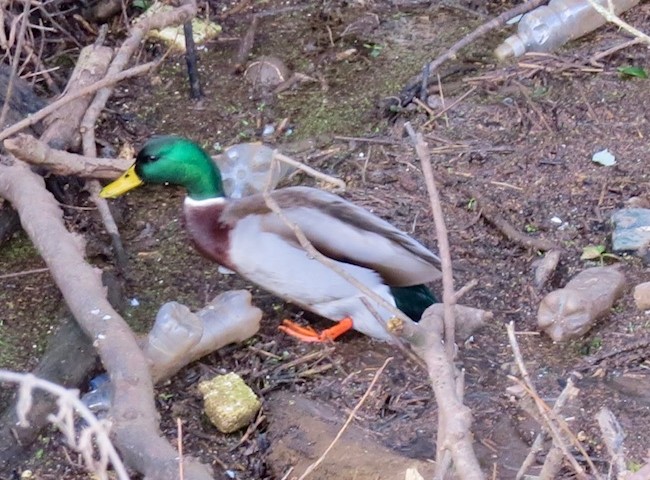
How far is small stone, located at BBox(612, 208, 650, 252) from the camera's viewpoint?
12.2 feet

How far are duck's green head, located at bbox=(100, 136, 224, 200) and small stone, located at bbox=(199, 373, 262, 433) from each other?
0.82 metres

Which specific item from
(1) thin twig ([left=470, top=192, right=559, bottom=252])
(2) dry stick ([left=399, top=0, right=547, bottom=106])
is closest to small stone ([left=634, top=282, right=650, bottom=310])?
(1) thin twig ([left=470, top=192, right=559, bottom=252])

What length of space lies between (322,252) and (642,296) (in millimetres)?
1059

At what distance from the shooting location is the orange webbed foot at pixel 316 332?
3.48 meters

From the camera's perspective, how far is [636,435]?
2.86 m

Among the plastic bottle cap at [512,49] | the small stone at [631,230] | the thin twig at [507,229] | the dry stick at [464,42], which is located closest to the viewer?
the small stone at [631,230]

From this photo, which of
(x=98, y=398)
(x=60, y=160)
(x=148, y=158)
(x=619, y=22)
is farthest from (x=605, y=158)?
(x=619, y=22)

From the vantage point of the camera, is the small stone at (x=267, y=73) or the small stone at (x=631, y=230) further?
the small stone at (x=267, y=73)

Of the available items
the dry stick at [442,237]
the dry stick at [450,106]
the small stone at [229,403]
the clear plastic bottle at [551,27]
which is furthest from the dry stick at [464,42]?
the dry stick at [442,237]

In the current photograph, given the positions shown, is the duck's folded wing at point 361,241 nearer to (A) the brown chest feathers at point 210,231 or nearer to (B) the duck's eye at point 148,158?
(A) the brown chest feathers at point 210,231

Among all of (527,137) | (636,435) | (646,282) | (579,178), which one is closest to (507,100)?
(527,137)

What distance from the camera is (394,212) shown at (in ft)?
13.4

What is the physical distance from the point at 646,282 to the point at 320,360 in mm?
1121

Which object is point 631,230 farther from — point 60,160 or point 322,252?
point 60,160
